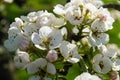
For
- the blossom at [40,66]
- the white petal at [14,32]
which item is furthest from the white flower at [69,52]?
the white petal at [14,32]

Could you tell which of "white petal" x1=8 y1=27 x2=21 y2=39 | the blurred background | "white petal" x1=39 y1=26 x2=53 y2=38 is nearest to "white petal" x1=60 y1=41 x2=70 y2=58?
"white petal" x1=39 y1=26 x2=53 y2=38

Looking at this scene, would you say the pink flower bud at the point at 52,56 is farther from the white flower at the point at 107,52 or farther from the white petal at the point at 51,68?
the white flower at the point at 107,52

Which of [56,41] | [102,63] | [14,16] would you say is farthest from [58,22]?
[14,16]

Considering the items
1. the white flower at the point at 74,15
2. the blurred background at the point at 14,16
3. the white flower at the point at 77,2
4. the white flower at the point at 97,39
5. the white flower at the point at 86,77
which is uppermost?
the blurred background at the point at 14,16

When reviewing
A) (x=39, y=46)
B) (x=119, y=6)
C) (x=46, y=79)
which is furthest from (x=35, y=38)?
(x=119, y=6)

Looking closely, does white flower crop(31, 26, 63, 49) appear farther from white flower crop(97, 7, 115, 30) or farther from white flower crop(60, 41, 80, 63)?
white flower crop(97, 7, 115, 30)

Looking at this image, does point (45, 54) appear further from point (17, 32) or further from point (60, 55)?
point (17, 32)

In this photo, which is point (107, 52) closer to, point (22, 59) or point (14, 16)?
point (22, 59)
